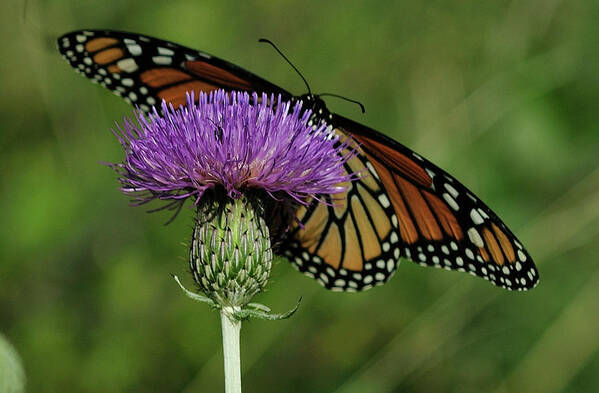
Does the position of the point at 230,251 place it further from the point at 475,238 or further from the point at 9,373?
the point at 475,238

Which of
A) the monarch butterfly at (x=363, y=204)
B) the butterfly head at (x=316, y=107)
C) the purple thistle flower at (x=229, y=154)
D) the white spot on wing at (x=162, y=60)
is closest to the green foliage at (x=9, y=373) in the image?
the purple thistle flower at (x=229, y=154)

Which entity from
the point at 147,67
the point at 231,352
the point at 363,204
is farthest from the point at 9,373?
the point at 363,204

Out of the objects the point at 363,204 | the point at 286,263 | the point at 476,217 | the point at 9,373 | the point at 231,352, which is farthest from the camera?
the point at 286,263

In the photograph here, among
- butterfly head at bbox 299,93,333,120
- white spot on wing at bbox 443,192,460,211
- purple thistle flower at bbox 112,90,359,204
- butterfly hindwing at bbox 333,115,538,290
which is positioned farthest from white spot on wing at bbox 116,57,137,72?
white spot on wing at bbox 443,192,460,211

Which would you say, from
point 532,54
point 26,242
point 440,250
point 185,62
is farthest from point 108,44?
point 532,54

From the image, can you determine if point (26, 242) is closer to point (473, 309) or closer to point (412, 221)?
point (412, 221)
